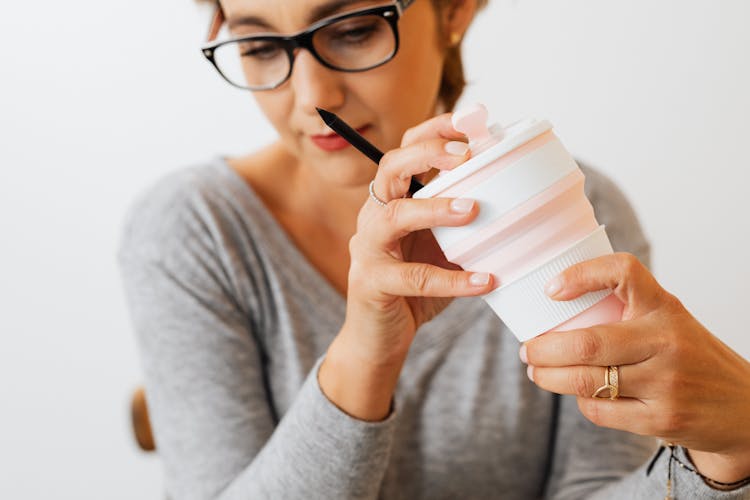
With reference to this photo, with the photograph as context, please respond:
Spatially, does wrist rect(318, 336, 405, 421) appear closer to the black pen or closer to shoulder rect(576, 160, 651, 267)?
the black pen

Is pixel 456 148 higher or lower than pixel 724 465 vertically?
higher

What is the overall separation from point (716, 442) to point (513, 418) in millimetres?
551

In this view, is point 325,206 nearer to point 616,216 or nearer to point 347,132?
point 616,216

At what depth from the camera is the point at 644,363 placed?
685 mm

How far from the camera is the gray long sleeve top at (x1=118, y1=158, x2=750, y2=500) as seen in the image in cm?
116

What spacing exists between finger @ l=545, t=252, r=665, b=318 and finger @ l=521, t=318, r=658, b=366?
1.1 inches

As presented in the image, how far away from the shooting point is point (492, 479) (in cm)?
131

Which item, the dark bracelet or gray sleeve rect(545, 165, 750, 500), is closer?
the dark bracelet

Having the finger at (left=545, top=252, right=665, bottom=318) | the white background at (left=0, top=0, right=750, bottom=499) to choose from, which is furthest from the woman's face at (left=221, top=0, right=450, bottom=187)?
the white background at (left=0, top=0, right=750, bottom=499)

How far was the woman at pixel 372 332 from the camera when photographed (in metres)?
0.70

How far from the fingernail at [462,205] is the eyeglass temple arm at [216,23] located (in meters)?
0.60

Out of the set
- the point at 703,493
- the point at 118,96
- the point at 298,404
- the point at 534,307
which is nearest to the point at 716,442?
the point at 703,493

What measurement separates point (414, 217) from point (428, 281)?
0.08 m

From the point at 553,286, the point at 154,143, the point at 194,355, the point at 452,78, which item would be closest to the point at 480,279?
the point at 553,286
